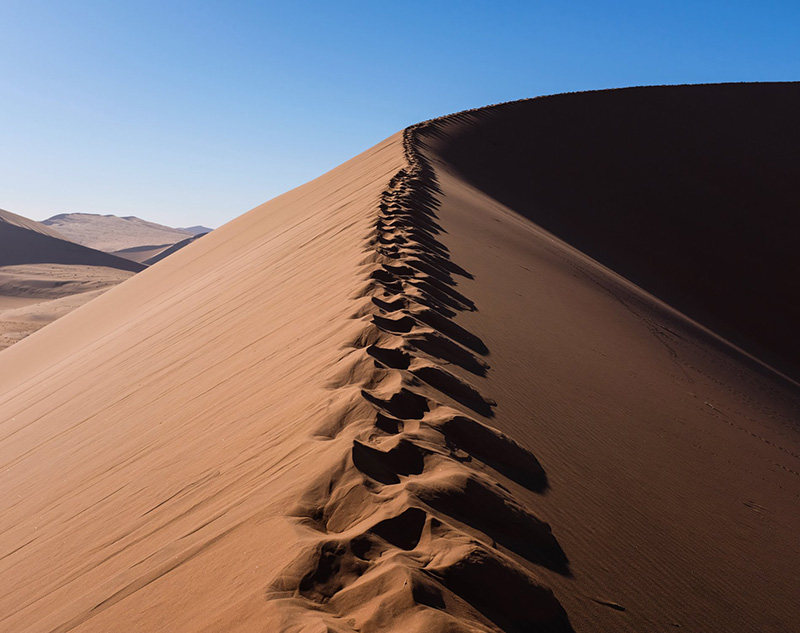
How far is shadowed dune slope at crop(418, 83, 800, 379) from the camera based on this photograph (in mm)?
15203

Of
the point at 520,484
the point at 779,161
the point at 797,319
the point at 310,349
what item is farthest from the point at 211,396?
the point at 779,161

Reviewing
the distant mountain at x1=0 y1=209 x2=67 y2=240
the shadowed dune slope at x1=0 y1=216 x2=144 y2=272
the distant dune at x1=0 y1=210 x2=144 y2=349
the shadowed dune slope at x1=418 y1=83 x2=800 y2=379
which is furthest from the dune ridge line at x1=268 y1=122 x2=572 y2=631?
the distant mountain at x1=0 y1=209 x2=67 y2=240

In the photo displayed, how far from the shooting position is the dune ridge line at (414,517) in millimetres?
1793

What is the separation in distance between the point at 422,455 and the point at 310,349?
160cm

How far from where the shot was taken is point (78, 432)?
4562 mm

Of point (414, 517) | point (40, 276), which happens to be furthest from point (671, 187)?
point (40, 276)

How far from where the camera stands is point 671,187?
2022 centimetres

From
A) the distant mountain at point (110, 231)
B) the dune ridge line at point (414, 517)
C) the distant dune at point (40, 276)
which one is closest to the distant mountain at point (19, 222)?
the distant dune at point (40, 276)

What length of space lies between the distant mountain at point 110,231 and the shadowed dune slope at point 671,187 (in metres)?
110

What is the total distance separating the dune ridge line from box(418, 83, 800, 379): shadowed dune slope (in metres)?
11.3

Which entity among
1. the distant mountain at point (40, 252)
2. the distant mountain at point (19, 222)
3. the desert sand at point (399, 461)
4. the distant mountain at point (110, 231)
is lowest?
the desert sand at point (399, 461)

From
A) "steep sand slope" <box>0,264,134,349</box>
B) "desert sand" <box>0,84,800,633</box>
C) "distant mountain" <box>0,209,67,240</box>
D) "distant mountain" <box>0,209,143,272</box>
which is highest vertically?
"distant mountain" <box>0,209,67,240</box>

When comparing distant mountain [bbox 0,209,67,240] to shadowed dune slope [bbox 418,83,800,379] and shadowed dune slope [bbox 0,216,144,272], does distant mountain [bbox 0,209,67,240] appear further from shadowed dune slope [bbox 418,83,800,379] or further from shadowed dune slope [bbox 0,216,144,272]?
shadowed dune slope [bbox 418,83,800,379]

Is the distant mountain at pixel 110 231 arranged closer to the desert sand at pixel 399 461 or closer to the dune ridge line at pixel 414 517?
the desert sand at pixel 399 461
